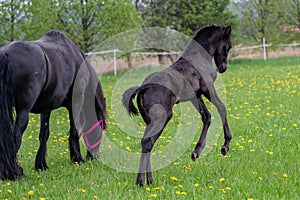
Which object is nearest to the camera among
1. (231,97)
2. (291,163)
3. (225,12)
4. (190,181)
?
(190,181)

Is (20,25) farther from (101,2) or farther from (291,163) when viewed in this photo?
(291,163)

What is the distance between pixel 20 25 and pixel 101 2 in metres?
4.19

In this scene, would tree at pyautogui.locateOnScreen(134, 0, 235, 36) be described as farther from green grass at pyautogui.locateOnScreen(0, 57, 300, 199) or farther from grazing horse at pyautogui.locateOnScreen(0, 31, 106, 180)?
grazing horse at pyautogui.locateOnScreen(0, 31, 106, 180)

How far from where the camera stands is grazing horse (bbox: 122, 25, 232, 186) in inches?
179

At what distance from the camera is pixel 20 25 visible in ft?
55.6

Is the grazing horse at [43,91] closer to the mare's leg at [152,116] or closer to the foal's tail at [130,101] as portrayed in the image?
the foal's tail at [130,101]

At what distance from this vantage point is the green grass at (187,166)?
4395 millimetres

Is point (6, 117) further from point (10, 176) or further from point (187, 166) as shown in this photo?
point (187, 166)

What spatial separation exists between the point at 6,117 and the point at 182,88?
1958 millimetres

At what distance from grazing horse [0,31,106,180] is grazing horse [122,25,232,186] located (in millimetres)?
1071

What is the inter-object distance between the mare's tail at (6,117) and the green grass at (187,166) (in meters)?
0.34

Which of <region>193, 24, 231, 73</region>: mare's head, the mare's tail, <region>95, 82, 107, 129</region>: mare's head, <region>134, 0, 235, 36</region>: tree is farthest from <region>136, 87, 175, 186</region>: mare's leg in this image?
<region>134, 0, 235, 36</region>: tree

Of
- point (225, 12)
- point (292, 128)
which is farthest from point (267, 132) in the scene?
point (225, 12)

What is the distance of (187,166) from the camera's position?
18.0 ft
